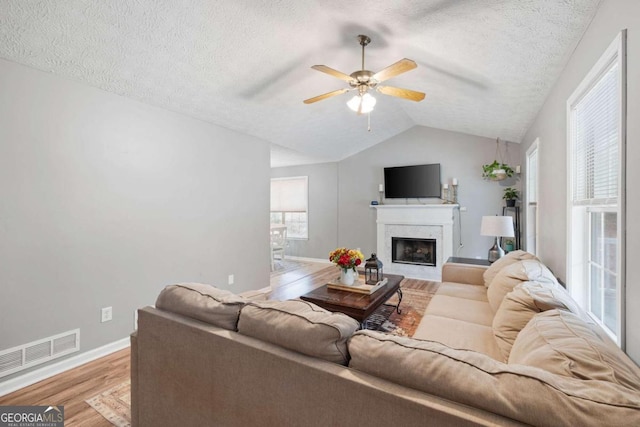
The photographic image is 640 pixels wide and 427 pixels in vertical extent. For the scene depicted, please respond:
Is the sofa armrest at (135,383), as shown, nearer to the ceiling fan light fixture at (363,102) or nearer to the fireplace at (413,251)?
the ceiling fan light fixture at (363,102)

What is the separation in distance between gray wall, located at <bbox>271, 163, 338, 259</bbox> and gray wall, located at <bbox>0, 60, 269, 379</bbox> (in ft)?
10.8

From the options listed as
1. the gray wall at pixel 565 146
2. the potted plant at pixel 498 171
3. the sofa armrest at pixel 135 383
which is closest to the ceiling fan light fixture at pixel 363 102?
the gray wall at pixel 565 146

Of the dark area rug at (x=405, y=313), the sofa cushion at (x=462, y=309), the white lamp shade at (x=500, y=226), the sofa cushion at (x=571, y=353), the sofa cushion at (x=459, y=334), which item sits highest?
the white lamp shade at (x=500, y=226)

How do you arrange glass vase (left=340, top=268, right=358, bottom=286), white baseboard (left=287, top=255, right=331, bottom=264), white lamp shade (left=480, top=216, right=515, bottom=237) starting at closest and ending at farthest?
1. glass vase (left=340, top=268, right=358, bottom=286)
2. white lamp shade (left=480, top=216, right=515, bottom=237)
3. white baseboard (left=287, top=255, right=331, bottom=264)

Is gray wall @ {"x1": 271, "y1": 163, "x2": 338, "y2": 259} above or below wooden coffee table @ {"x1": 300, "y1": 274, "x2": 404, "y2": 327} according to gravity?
above

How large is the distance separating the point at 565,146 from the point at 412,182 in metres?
3.56

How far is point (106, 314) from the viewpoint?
8.86ft

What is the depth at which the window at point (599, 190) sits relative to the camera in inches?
52.1

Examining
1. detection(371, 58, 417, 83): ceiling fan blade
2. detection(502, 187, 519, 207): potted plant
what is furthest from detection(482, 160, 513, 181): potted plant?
detection(371, 58, 417, 83): ceiling fan blade

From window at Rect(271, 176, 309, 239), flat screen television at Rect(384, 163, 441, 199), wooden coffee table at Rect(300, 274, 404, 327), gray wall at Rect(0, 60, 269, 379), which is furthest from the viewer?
window at Rect(271, 176, 309, 239)

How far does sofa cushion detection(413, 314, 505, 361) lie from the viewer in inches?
71.7

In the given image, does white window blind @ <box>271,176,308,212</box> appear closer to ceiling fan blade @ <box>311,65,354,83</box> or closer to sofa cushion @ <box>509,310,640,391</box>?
ceiling fan blade @ <box>311,65,354,83</box>

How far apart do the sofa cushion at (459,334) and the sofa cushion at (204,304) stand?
4.24 ft

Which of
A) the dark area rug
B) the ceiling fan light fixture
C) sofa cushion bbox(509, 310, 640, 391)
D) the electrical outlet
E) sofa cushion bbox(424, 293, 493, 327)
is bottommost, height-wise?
the dark area rug
